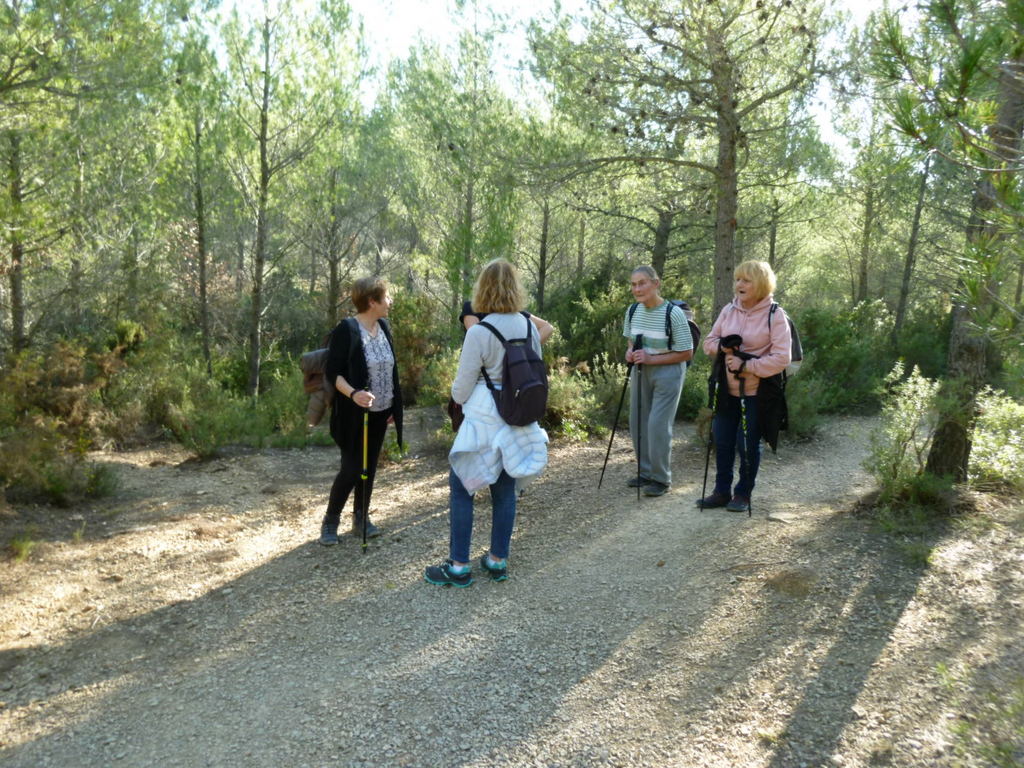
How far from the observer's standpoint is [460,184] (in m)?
12.4

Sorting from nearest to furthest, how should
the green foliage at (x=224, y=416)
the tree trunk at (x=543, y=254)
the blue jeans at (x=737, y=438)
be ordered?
1. the blue jeans at (x=737, y=438)
2. the green foliage at (x=224, y=416)
3. the tree trunk at (x=543, y=254)

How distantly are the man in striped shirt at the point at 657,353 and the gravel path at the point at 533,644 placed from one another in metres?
0.60

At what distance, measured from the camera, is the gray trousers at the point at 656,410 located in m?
5.61

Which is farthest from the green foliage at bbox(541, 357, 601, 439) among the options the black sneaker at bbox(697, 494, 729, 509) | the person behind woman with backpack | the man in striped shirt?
the person behind woman with backpack

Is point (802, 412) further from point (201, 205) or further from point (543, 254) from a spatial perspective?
point (201, 205)

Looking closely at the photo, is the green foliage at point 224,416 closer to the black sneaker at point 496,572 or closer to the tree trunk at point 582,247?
the black sneaker at point 496,572

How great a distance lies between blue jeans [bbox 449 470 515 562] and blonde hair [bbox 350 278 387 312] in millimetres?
1283

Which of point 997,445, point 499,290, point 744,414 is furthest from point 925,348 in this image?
point 499,290

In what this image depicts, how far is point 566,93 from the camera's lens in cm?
876

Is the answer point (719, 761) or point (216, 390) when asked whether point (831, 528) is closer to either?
point (719, 761)

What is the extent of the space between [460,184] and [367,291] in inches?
326

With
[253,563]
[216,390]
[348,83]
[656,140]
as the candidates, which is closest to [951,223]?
[656,140]

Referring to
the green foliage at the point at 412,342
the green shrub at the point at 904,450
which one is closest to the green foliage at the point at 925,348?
the green foliage at the point at 412,342

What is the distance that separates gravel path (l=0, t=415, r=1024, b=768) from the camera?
2.82 m
